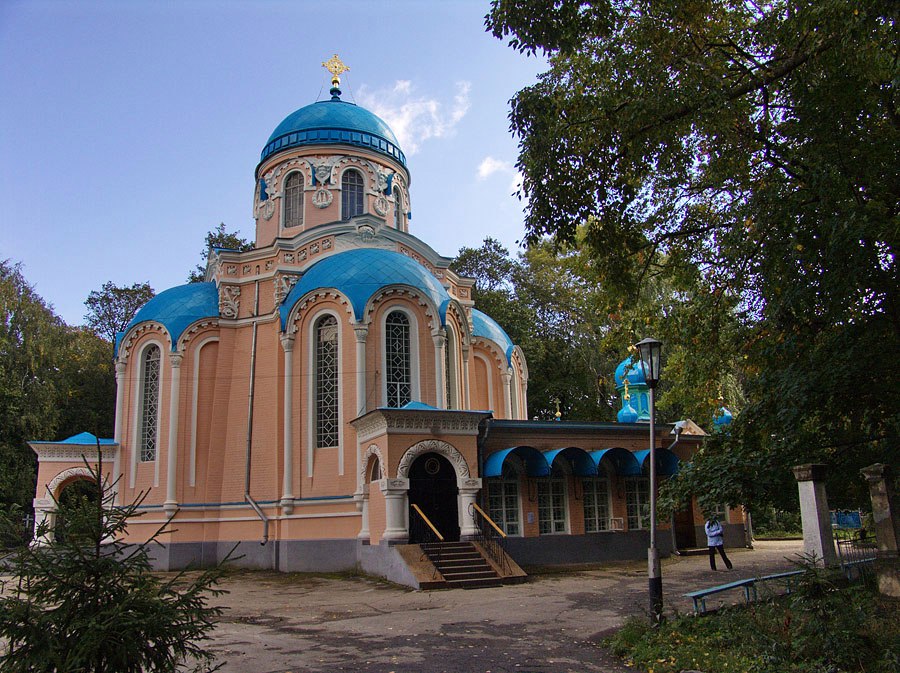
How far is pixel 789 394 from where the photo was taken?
398 inches

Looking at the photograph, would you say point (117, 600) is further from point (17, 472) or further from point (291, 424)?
point (17, 472)

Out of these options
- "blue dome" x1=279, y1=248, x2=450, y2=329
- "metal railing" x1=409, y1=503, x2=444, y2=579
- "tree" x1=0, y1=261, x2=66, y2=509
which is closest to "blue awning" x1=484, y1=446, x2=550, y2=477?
"metal railing" x1=409, y1=503, x2=444, y2=579

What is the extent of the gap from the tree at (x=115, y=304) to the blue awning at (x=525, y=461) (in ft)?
84.3

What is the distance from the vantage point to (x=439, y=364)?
Result: 1912 cm

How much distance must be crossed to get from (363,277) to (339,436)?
4.09m

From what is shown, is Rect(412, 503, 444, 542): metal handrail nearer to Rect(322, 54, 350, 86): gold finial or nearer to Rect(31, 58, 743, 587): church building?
Rect(31, 58, 743, 587): church building

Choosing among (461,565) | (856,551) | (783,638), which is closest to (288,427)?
(461,565)

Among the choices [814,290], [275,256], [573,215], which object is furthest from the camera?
[275,256]

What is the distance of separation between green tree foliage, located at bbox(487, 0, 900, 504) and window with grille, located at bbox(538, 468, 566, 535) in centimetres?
753

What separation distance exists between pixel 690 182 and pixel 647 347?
12.4 feet

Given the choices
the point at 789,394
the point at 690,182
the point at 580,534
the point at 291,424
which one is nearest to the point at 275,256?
the point at 291,424

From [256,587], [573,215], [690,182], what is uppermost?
[690,182]

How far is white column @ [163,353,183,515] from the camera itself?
1961 cm

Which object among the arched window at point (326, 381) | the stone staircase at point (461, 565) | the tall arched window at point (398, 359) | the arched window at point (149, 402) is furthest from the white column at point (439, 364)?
the arched window at point (149, 402)
